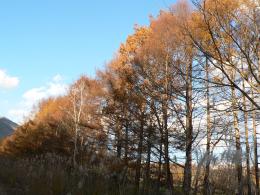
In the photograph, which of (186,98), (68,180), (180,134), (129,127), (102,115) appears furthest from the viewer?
(102,115)

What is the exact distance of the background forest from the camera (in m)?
6.44

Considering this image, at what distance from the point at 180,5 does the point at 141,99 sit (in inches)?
156

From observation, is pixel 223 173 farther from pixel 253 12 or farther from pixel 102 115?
pixel 102 115

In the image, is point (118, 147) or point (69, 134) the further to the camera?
point (69, 134)

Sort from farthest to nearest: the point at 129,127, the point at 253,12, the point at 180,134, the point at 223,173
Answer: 1. the point at 129,127
2. the point at 180,134
3. the point at 223,173
4. the point at 253,12

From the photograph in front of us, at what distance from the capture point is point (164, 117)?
1600 cm

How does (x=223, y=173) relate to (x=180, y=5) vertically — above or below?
below

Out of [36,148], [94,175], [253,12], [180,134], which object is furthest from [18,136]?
[253,12]

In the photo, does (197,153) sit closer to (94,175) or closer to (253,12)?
(94,175)

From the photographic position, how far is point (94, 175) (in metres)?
9.44

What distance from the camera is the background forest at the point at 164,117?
6.44 metres

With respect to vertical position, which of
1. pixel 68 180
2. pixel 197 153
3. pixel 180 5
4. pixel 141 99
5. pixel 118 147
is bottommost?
pixel 68 180

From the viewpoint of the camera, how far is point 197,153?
945cm

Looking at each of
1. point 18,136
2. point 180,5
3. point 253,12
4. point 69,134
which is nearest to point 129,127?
point 180,5
